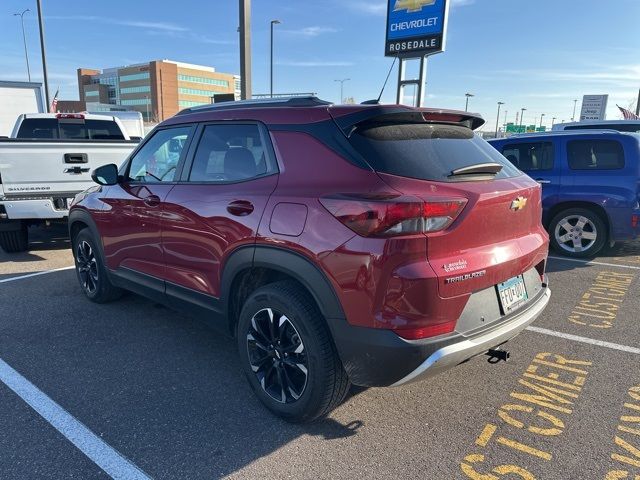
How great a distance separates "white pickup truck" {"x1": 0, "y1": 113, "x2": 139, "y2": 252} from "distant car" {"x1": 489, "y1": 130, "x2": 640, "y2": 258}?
6.29 metres

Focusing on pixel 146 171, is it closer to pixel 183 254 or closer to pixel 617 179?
pixel 183 254

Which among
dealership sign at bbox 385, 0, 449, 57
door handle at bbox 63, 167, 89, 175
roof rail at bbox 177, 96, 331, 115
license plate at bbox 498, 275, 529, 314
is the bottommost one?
license plate at bbox 498, 275, 529, 314

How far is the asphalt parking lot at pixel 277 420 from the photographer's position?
94.3 inches

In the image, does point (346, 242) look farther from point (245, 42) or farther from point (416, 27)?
point (416, 27)

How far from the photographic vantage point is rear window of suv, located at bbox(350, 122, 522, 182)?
245 cm

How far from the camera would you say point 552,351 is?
3.71m

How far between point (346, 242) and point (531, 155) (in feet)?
19.9

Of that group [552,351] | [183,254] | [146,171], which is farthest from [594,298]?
[146,171]

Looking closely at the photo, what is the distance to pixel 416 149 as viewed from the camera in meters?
2.59

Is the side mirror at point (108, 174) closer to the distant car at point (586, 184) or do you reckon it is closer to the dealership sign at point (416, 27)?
the distant car at point (586, 184)

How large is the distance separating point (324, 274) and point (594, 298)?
13.0 ft

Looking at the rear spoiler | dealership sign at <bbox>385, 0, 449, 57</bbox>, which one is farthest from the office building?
the rear spoiler

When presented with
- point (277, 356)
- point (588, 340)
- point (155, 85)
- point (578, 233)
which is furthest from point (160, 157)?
point (155, 85)

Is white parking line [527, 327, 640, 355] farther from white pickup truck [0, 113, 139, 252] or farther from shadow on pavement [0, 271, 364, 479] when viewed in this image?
white pickup truck [0, 113, 139, 252]
